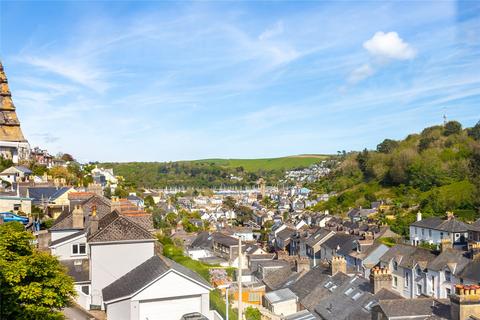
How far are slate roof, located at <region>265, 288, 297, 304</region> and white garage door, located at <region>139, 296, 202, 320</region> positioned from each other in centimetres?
956

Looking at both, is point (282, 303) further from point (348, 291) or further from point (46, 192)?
point (46, 192)

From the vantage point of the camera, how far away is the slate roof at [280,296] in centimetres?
2829

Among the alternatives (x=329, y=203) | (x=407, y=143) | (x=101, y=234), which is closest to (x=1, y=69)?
(x=101, y=234)

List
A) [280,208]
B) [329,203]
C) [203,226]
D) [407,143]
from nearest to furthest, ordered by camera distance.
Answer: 1. [203,226]
2. [329,203]
3. [407,143]
4. [280,208]

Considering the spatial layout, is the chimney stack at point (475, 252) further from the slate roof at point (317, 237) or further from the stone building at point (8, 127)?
the stone building at point (8, 127)

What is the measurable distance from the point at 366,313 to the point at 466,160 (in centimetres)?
7218

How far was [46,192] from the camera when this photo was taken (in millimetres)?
37062

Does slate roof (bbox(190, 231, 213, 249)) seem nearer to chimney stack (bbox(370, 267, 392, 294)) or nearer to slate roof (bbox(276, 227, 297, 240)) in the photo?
slate roof (bbox(276, 227, 297, 240))

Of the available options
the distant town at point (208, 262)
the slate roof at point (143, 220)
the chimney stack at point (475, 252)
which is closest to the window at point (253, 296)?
the distant town at point (208, 262)

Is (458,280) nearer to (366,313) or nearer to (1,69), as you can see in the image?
(366,313)

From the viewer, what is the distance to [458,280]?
104ft

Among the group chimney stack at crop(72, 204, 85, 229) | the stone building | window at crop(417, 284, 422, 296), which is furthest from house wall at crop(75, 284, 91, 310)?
the stone building

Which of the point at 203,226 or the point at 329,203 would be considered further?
the point at 329,203

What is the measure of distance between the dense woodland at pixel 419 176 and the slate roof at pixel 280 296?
35334mm
